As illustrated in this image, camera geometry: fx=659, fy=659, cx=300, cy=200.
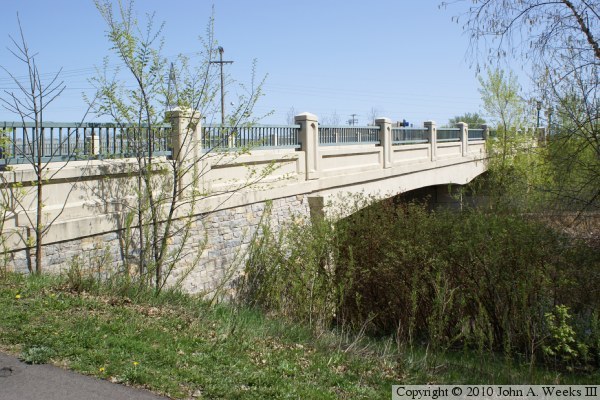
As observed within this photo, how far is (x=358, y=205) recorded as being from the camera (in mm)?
13312

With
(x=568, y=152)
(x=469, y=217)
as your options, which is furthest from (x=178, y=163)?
(x=568, y=152)

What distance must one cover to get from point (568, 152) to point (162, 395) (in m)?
7.36

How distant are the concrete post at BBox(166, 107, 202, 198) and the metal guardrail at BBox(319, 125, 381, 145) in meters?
4.20

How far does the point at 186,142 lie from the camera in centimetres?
1051

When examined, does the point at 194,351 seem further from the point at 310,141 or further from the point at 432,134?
the point at 432,134

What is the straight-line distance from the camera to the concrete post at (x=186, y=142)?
33.8 feet

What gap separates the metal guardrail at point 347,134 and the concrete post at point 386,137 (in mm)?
134

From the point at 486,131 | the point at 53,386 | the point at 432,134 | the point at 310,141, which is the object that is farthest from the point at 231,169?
the point at 486,131

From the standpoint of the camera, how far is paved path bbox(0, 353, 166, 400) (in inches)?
184

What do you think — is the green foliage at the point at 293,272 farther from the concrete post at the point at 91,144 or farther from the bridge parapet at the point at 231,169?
the concrete post at the point at 91,144

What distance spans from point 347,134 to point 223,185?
4978mm

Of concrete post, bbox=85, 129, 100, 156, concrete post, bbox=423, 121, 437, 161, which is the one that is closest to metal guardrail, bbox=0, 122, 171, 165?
concrete post, bbox=85, 129, 100, 156

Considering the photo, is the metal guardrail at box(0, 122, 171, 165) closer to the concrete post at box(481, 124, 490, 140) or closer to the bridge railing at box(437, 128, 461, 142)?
the bridge railing at box(437, 128, 461, 142)

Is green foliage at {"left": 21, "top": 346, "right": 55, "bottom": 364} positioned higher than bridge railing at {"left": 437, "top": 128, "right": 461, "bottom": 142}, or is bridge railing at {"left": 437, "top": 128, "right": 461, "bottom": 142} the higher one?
bridge railing at {"left": 437, "top": 128, "right": 461, "bottom": 142}
